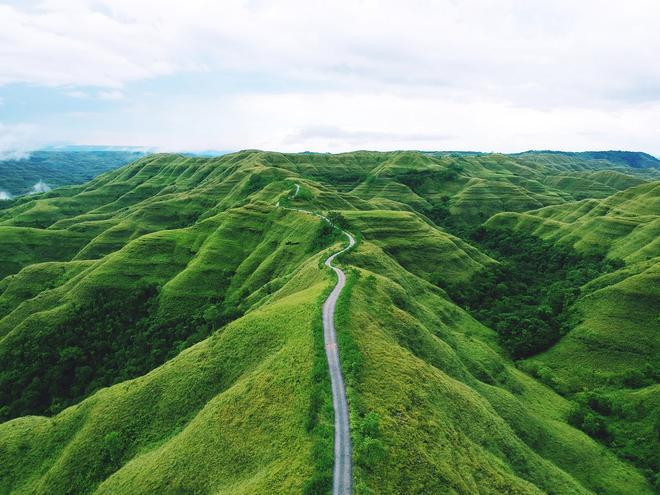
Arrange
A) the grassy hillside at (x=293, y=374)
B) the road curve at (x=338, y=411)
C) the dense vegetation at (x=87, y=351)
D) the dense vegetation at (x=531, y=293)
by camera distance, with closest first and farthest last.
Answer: the road curve at (x=338, y=411) → the grassy hillside at (x=293, y=374) → the dense vegetation at (x=87, y=351) → the dense vegetation at (x=531, y=293)

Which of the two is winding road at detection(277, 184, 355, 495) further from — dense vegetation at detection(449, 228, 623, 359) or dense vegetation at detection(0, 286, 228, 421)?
dense vegetation at detection(449, 228, 623, 359)

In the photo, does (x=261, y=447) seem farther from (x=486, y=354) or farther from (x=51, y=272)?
(x=51, y=272)

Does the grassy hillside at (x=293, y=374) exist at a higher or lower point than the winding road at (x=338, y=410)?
lower

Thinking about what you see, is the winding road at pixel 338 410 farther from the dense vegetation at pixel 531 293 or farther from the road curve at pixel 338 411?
the dense vegetation at pixel 531 293

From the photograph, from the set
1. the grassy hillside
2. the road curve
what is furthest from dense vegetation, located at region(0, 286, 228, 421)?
the road curve

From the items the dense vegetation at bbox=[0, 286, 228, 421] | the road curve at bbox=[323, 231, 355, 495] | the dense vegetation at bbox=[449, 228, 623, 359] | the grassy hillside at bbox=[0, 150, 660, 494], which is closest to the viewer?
the road curve at bbox=[323, 231, 355, 495]

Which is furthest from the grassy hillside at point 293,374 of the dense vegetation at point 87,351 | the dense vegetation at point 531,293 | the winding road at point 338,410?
the dense vegetation at point 531,293
